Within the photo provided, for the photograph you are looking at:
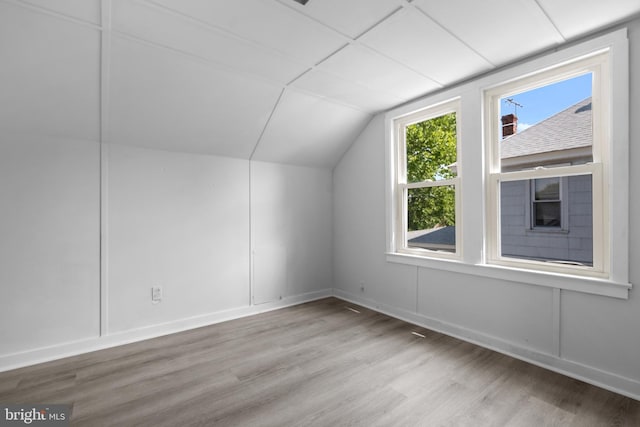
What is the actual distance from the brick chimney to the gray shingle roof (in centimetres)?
4

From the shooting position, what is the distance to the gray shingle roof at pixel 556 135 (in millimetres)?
2297

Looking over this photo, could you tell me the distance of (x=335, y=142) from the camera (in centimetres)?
393

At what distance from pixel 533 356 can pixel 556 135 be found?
1815 millimetres

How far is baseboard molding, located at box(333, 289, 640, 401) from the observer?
201 centimetres

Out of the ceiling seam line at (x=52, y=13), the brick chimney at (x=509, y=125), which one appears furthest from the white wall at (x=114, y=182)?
the brick chimney at (x=509, y=125)

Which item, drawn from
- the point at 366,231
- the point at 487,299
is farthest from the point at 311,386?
the point at 366,231

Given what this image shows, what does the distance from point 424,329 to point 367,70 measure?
2610mm

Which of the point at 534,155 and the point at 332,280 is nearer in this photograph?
the point at 534,155

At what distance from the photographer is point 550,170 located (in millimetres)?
2371

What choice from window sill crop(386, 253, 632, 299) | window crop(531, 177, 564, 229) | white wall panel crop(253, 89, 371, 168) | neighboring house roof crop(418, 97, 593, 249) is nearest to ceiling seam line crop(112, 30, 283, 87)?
white wall panel crop(253, 89, 371, 168)

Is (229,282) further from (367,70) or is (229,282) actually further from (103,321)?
(367,70)

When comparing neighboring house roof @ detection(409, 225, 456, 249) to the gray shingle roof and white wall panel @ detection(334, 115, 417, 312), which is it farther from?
the gray shingle roof

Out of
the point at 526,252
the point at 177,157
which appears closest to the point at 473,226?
the point at 526,252

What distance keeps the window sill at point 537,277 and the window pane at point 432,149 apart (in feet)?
3.07
